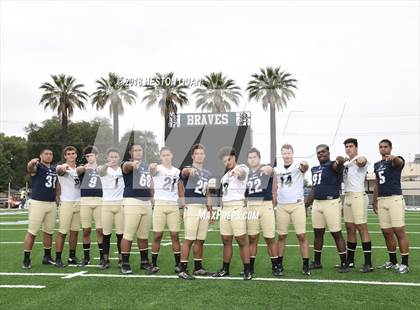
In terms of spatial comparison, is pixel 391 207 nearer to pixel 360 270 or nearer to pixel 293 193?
pixel 360 270

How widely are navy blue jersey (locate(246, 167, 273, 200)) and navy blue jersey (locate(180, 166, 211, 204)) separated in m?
0.69

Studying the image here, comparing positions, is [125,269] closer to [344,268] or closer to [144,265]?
[144,265]

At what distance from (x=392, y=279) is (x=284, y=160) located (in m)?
2.37

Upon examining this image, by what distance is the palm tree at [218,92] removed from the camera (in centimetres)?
3581

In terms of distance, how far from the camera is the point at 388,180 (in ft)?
23.5

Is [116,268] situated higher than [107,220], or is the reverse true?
[107,220]

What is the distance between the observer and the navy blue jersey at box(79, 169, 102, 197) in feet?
25.9

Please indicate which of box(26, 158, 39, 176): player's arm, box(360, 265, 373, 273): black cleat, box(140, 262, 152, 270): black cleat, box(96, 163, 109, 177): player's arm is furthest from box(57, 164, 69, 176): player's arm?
box(360, 265, 373, 273): black cleat

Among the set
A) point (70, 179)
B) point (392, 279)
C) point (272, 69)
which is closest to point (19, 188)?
point (272, 69)

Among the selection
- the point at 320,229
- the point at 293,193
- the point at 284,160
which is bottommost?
the point at 320,229

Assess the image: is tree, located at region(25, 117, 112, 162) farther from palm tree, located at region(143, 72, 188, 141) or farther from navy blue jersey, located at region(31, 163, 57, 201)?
navy blue jersey, located at region(31, 163, 57, 201)

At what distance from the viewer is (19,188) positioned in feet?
202

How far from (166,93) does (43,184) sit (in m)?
26.8

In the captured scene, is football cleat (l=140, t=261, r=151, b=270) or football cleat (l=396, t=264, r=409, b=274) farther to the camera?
football cleat (l=140, t=261, r=151, b=270)
